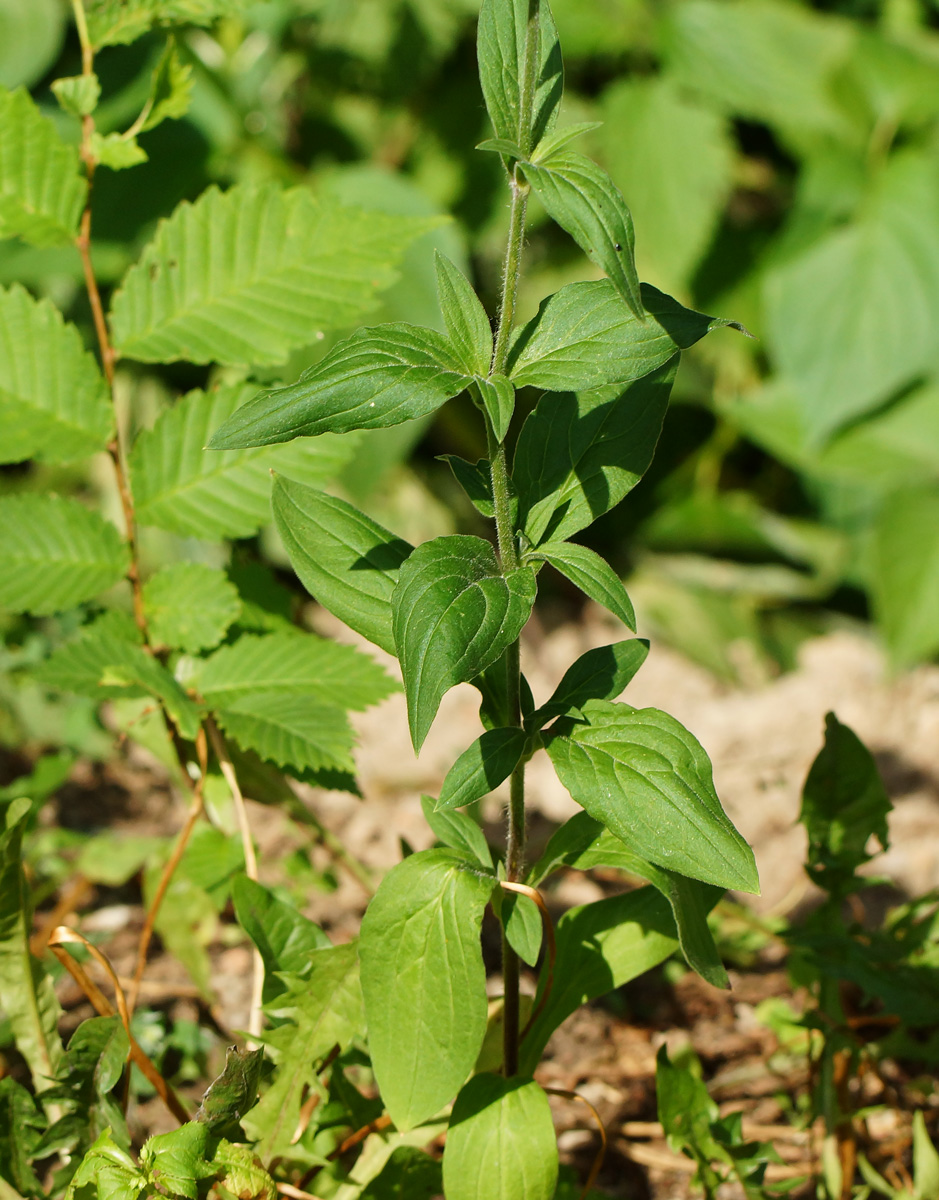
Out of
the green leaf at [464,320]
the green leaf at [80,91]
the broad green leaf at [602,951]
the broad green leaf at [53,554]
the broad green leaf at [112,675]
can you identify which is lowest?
the broad green leaf at [602,951]

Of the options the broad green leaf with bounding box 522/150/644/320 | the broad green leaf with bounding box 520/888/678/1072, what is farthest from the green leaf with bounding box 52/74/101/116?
the broad green leaf with bounding box 520/888/678/1072

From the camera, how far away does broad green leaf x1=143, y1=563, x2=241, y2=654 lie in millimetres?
1489

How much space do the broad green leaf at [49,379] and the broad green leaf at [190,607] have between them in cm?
21

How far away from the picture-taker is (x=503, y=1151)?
1.12 m

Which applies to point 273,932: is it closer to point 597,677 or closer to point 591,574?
point 597,677

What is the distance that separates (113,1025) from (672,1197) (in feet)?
2.63

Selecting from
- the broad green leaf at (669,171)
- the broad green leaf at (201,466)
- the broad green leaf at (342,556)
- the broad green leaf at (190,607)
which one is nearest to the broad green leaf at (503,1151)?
the broad green leaf at (342,556)

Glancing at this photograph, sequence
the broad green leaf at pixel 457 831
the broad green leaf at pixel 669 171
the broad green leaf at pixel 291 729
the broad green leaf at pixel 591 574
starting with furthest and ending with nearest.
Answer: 1. the broad green leaf at pixel 669 171
2. the broad green leaf at pixel 291 729
3. the broad green leaf at pixel 457 831
4. the broad green leaf at pixel 591 574

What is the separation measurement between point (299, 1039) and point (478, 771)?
1.50 ft

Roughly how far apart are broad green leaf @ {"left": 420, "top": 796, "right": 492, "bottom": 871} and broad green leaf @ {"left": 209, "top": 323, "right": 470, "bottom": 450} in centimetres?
47

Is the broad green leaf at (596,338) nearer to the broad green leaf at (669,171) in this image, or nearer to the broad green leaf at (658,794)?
the broad green leaf at (658,794)

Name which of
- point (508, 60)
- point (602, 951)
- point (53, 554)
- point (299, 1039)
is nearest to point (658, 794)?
point (602, 951)

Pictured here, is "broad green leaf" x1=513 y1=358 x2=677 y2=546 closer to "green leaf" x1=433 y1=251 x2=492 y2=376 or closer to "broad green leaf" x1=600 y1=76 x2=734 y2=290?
"green leaf" x1=433 y1=251 x2=492 y2=376

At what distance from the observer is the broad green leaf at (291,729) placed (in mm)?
1361
